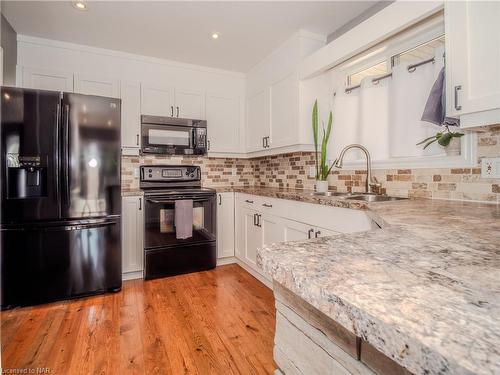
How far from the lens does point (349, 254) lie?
568 mm

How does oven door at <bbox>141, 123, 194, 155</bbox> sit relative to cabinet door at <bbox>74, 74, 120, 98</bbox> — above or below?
below

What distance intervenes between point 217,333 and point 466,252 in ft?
Answer: 5.16

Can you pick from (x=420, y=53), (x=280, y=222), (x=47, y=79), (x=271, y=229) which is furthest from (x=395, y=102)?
(x=47, y=79)

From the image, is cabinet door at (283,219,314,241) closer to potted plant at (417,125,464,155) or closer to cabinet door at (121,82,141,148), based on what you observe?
potted plant at (417,125,464,155)

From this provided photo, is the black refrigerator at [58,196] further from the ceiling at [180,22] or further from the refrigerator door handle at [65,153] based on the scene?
the ceiling at [180,22]

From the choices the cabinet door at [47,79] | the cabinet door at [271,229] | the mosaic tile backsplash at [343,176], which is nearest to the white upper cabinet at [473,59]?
the mosaic tile backsplash at [343,176]

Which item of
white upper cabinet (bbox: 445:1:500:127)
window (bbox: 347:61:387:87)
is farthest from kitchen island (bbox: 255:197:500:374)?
window (bbox: 347:61:387:87)

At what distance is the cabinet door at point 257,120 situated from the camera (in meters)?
3.05

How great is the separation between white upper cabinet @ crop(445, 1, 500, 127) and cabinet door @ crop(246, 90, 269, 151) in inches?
74.3

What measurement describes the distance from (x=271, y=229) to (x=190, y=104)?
1831 millimetres

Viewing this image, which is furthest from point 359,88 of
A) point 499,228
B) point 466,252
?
point 466,252

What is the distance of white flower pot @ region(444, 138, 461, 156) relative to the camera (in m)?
1.64

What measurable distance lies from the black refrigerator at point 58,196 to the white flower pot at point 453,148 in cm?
249

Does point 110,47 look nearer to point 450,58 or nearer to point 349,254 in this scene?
point 450,58
